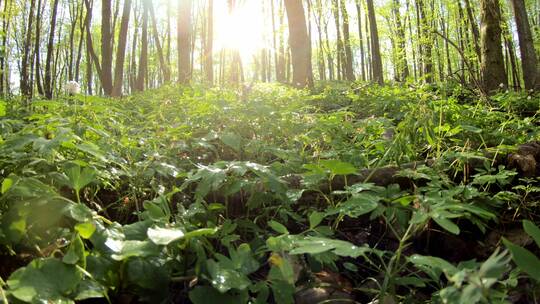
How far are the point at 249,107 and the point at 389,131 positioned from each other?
1.13 m

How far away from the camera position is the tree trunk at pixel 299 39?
7.98 m

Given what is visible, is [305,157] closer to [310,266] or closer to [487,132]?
[310,266]

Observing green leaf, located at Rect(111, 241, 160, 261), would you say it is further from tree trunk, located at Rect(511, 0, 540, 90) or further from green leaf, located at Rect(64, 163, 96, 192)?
tree trunk, located at Rect(511, 0, 540, 90)

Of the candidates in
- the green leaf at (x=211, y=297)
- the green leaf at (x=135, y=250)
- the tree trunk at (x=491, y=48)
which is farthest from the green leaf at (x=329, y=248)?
the tree trunk at (x=491, y=48)

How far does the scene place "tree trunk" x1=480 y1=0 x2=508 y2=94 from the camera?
5281 mm

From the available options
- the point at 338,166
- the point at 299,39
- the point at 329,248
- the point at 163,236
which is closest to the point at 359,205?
the point at 338,166

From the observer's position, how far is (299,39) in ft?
26.4

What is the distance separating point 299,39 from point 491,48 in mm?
3856

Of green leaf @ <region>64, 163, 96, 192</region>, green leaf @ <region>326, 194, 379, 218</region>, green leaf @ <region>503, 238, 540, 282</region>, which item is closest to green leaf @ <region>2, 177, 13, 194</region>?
green leaf @ <region>64, 163, 96, 192</region>

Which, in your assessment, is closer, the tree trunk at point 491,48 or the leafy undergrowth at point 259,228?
the leafy undergrowth at point 259,228

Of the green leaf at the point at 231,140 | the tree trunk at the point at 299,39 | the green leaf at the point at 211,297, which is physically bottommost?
the green leaf at the point at 211,297

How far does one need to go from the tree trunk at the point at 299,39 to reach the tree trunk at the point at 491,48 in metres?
3.36

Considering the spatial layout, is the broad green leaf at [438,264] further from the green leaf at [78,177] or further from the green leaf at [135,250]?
the green leaf at [78,177]

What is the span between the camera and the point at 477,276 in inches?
23.8
